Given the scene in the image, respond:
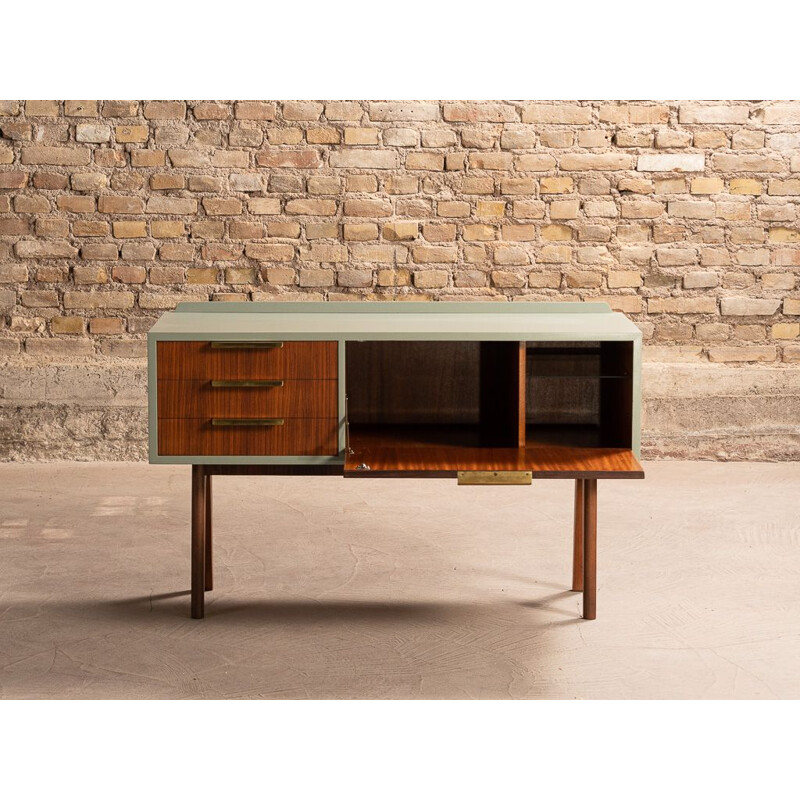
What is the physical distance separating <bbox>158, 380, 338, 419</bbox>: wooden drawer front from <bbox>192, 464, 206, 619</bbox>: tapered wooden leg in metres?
0.32

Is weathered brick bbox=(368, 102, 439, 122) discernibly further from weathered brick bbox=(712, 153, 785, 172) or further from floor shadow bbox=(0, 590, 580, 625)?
floor shadow bbox=(0, 590, 580, 625)

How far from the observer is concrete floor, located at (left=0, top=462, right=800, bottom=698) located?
3438mm

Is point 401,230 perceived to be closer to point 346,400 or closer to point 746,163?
point 746,163

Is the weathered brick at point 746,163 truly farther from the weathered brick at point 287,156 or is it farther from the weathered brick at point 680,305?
the weathered brick at point 287,156

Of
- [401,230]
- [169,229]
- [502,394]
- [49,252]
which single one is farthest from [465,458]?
[49,252]

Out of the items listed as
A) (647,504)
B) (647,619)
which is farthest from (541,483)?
(647,619)

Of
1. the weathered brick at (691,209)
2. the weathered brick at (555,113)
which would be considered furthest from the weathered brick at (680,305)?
the weathered brick at (555,113)

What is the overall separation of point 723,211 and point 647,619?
3746mm

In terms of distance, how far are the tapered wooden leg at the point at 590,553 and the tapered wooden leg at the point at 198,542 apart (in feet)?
4.49

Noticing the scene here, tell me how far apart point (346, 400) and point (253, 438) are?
40cm

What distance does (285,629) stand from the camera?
153 inches

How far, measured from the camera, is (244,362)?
3693mm

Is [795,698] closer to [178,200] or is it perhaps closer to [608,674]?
[608,674]

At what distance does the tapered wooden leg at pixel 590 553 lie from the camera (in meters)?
3.94
